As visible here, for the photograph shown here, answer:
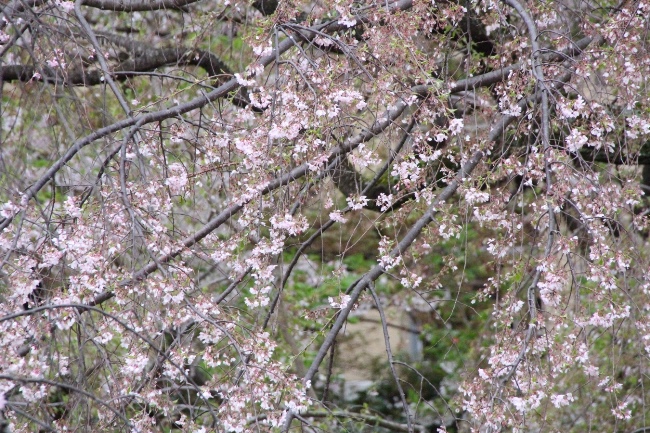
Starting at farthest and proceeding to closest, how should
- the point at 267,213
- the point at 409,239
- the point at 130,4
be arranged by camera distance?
the point at 130,4 < the point at 409,239 < the point at 267,213

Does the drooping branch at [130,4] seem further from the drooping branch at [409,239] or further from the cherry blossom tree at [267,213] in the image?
the drooping branch at [409,239]

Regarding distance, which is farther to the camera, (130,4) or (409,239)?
(130,4)

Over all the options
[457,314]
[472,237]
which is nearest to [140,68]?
[472,237]

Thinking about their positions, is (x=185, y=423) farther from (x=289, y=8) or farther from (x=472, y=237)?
(x=472, y=237)

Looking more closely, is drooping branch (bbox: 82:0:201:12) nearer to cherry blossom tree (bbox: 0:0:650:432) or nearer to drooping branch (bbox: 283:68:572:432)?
cherry blossom tree (bbox: 0:0:650:432)

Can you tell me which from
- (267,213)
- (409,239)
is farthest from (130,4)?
(409,239)

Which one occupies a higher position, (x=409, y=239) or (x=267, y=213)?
(x=267, y=213)

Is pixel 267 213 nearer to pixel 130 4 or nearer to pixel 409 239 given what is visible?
pixel 409 239

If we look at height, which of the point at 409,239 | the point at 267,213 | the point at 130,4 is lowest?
the point at 409,239

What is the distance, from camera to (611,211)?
3.25 m

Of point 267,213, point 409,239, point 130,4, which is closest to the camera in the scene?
point 267,213

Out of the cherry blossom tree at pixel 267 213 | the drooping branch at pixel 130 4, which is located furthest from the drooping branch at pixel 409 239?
the drooping branch at pixel 130 4

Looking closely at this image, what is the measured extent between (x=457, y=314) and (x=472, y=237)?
1.44 m

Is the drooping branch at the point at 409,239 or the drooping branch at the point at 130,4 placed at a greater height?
the drooping branch at the point at 130,4
